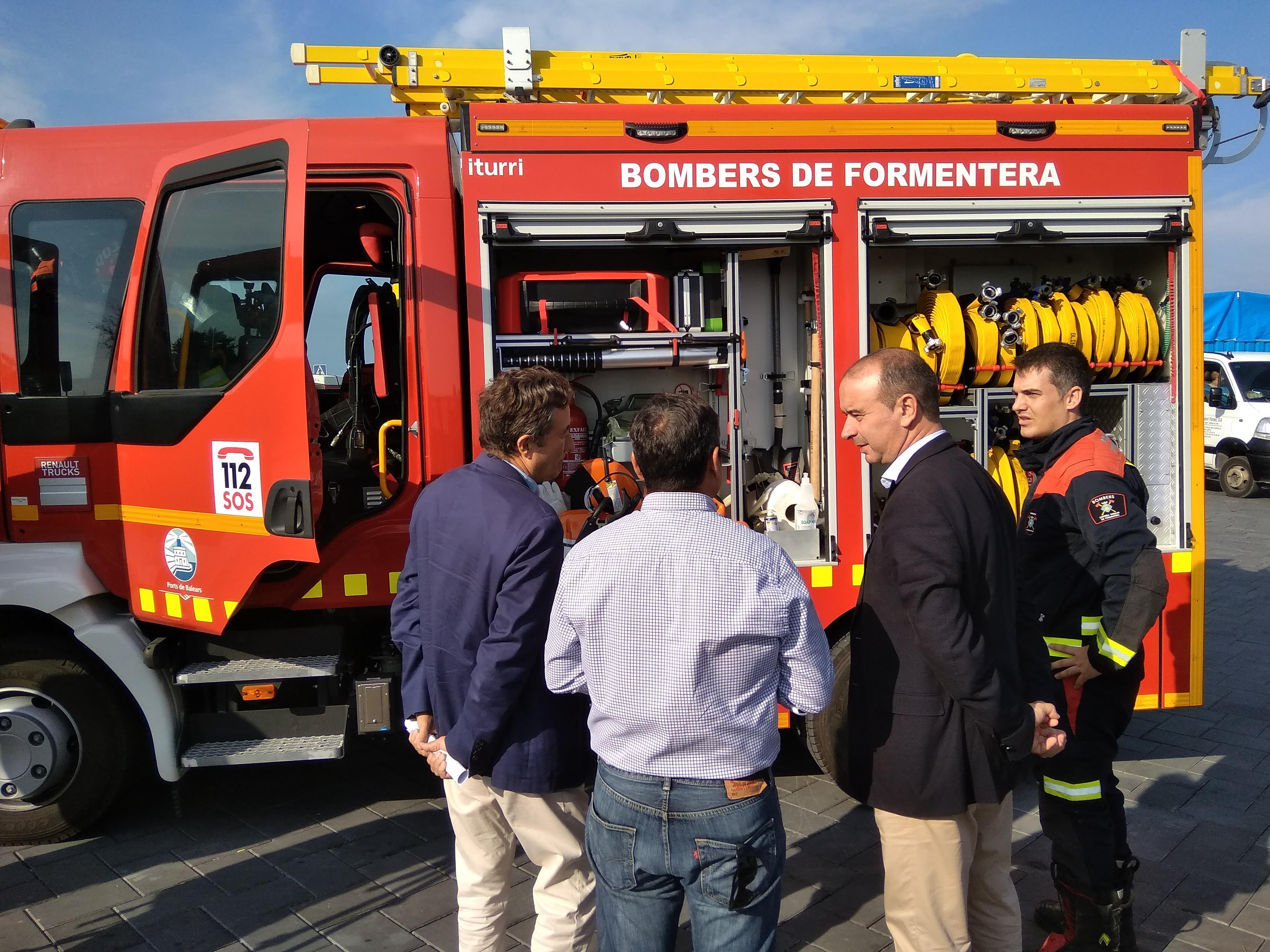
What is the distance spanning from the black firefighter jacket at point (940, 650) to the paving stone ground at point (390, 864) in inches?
47.6

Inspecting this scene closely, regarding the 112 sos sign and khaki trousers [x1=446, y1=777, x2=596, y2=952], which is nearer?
khaki trousers [x1=446, y1=777, x2=596, y2=952]

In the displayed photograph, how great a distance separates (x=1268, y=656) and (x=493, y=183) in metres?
6.07

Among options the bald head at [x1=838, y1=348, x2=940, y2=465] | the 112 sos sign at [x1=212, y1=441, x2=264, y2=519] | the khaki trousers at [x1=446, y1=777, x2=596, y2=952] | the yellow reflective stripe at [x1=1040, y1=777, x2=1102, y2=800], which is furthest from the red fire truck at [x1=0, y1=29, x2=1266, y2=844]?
the bald head at [x1=838, y1=348, x2=940, y2=465]

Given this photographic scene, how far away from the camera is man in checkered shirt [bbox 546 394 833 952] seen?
1.79 m

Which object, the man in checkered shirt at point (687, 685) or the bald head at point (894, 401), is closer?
the man in checkered shirt at point (687, 685)

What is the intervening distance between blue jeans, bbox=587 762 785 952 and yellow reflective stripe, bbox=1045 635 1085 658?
1.43 meters

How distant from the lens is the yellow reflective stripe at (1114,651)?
277cm

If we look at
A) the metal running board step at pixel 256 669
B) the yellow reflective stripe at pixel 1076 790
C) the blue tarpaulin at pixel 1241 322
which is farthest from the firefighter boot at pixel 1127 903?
the blue tarpaulin at pixel 1241 322

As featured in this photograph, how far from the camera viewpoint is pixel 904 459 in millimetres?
2240

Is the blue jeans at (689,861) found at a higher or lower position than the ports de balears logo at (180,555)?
lower

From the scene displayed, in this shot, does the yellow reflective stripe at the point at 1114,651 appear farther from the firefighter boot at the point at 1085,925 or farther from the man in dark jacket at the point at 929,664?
the firefighter boot at the point at 1085,925

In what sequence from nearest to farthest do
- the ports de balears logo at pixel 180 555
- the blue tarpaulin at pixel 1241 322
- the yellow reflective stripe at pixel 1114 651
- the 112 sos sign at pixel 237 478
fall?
the yellow reflective stripe at pixel 1114 651 → the 112 sos sign at pixel 237 478 → the ports de balears logo at pixel 180 555 → the blue tarpaulin at pixel 1241 322

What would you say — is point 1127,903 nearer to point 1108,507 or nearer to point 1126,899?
point 1126,899

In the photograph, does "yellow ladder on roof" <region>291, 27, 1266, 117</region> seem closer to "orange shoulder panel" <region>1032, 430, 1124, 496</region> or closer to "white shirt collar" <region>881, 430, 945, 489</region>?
"orange shoulder panel" <region>1032, 430, 1124, 496</region>
